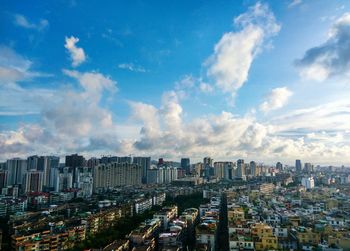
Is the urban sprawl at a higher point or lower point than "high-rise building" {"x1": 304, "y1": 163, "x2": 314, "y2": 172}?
lower

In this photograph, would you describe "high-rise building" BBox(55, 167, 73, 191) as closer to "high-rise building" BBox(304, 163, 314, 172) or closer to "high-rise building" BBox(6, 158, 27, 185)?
"high-rise building" BBox(6, 158, 27, 185)

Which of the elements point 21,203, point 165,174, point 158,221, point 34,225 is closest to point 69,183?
point 21,203

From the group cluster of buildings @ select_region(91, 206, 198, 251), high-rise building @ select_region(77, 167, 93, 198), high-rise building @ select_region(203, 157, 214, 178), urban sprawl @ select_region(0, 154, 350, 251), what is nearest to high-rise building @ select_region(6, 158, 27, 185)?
urban sprawl @ select_region(0, 154, 350, 251)

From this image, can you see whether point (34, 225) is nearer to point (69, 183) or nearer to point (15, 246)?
point (15, 246)

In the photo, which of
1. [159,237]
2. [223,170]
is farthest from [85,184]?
[223,170]

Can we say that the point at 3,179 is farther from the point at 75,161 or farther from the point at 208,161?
the point at 208,161

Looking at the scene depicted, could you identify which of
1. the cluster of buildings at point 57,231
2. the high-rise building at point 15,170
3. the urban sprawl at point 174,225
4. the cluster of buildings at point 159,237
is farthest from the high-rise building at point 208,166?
the cluster of buildings at point 159,237
